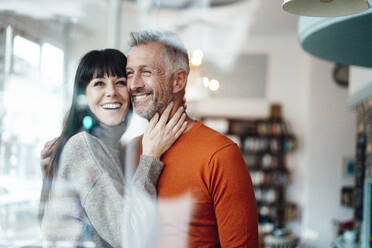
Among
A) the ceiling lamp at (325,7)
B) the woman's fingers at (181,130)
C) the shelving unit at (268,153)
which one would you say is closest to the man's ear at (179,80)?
the woman's fingers at (181,130)

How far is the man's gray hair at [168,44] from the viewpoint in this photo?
1.30 meters

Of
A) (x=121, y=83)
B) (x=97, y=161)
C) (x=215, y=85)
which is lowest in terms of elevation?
(x=97, y=161)

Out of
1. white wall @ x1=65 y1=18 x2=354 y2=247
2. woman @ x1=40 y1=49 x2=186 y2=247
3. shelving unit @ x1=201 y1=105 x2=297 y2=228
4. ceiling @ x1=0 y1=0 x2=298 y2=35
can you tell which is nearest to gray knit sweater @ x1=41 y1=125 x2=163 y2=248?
woman @ x1=40 y1=49 x2=186 y2=247

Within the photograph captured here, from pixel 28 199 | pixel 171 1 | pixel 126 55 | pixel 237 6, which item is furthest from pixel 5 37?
pixel 237 6

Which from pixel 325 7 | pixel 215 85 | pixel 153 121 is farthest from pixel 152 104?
pixel 215 85

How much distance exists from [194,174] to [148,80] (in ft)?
1.03

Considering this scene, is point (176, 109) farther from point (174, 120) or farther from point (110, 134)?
point (110, 134)

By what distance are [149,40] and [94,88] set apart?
0.22m

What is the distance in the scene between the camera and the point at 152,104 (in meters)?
1.29

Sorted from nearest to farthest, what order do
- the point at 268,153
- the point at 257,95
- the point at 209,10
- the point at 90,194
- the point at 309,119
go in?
the point at 90,194 → the point at 209,10 → the point at 309,119 → the point at 268,153 → the point at 257,95

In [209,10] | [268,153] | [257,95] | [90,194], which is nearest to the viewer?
[90,194]

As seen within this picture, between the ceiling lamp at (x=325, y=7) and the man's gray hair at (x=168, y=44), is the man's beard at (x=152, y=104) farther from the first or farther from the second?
the ceiling lamp at (x=325, y=7)

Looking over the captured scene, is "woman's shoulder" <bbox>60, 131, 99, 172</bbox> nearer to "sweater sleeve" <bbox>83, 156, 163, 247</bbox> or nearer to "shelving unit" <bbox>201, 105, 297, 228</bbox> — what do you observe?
"sweater sleeve" <bbox>83, 156, 163, 247</bbox>

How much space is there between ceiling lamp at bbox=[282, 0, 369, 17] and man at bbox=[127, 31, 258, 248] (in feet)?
1.29
